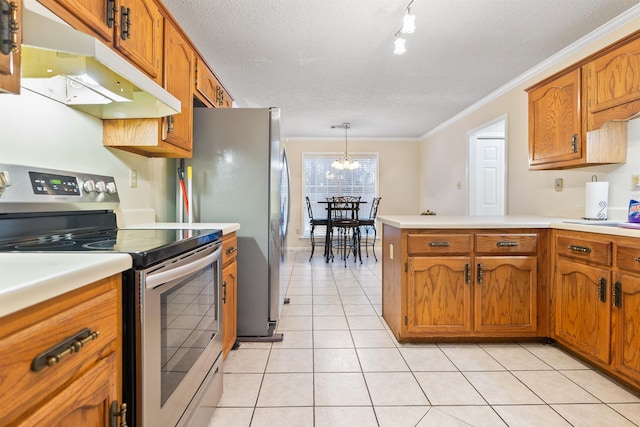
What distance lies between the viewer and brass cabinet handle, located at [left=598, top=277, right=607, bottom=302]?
5.72 ft

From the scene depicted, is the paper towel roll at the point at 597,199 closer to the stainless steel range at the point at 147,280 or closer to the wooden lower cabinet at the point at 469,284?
the wooden lower cabinet at the point at 469,284

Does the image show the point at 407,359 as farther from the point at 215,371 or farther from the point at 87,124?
the point at 87,124

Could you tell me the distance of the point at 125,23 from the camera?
1.47 metres

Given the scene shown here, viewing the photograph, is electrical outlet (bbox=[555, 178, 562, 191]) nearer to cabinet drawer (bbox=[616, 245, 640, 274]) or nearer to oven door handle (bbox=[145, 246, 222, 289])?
cabinet drawer (bbox=[616, 245, 640, 274])

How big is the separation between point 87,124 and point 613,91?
3.01 m

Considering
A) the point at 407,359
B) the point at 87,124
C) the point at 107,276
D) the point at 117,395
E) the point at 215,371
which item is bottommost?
the point at 407,359

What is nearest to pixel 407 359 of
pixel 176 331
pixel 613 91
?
pixel 176 331

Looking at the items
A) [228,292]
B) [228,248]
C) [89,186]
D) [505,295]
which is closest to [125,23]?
[89,186]

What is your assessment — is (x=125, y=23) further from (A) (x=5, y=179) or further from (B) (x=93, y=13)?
(A) (x=5, y=179)

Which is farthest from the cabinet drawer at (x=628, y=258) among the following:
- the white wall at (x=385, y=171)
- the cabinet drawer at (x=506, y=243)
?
Answer: the white wall at (x=385, y=171)

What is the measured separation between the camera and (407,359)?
201cm

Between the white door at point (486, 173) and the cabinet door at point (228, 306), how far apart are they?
145 inches

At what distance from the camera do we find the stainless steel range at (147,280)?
889mm

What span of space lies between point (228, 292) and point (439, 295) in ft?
4.57
